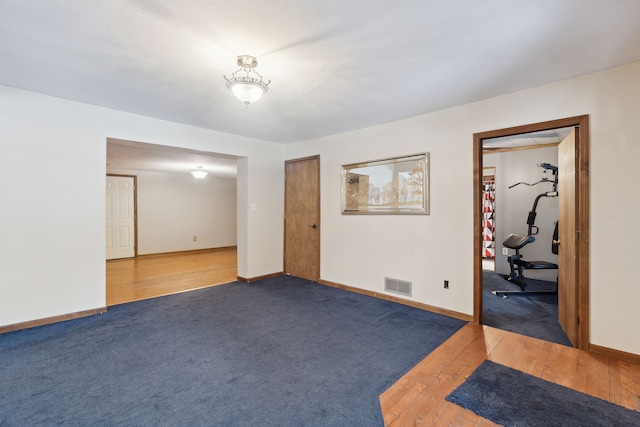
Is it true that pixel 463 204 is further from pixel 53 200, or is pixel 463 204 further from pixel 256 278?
pixel 53 200

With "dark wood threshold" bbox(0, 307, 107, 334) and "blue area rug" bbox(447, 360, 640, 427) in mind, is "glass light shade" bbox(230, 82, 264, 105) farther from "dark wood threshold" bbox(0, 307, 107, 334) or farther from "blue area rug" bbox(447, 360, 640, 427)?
"dark wood threshold" bbox(0, 307, 107, 334)

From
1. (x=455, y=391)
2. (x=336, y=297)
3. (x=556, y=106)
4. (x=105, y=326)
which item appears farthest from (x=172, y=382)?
(x=556, y=106)

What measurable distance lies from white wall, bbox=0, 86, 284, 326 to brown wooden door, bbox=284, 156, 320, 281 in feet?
7.07

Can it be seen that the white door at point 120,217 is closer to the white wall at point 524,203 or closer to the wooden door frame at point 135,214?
the wooden door frame at point 135,214

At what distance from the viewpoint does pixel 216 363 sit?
2305mm

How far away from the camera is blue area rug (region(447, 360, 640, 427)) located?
5.54ft

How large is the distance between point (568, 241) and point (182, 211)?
8407mm

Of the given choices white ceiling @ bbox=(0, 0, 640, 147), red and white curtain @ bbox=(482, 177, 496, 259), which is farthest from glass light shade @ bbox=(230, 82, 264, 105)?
red and white curtain @ bbox=(482, 177, 496, 259)

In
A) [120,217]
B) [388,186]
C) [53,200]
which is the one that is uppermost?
[388,186]

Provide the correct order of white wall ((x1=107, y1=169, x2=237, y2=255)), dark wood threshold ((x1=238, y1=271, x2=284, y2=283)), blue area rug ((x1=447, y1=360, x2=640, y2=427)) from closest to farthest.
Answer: blue area rug ((x1=447, y1=360, x2=640, y2=427)), dark wood threshold ((x1=238, y1=271, x2=284, y2=283)), white wall ((x1=107, y1=169, x2=237, y2=255))

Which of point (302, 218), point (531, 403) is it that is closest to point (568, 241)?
point (531, 403)

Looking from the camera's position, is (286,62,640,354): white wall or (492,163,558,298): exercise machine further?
(492,163,558,298): exercise machine

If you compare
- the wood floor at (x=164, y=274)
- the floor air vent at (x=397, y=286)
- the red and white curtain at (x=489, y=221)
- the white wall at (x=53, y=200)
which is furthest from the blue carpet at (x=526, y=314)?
the white wall at (x=53, y=200)

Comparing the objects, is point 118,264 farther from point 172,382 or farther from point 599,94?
point 599,94
